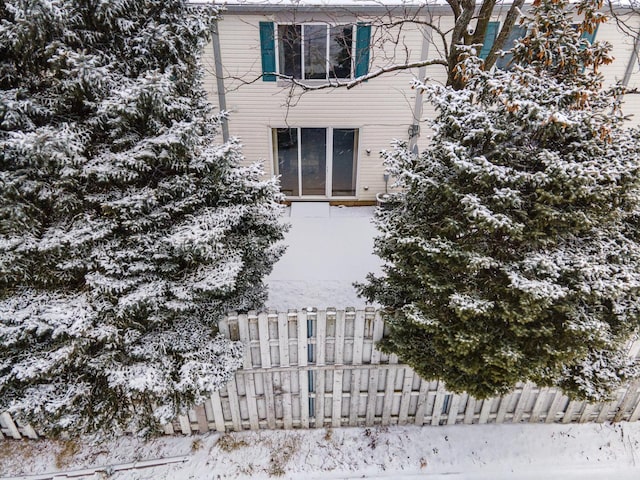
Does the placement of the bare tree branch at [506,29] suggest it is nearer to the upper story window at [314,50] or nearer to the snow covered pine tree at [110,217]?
the upper story window at [314,50]

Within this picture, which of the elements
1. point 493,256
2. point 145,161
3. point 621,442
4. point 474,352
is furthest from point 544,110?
point 621,442

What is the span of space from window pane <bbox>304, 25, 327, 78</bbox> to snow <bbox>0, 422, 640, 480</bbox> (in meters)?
7.79

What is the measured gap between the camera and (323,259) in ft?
25.9

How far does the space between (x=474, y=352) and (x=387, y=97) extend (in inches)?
287

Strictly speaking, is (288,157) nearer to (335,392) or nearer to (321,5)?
(321,5)

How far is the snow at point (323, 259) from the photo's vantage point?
675 cm

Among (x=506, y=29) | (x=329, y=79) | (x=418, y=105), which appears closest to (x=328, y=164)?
(x=329, y=79)

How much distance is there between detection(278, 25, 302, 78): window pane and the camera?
334 inches

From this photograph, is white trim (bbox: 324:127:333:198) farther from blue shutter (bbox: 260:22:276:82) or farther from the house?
blue shutter (bbox: 260:22:276:82)

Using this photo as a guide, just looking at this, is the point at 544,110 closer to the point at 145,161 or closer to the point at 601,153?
the point at 601,153

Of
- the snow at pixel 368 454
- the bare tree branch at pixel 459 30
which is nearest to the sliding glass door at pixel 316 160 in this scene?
the bare tree branch at pixel 459 30

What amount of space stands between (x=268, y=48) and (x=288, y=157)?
267 centimetres

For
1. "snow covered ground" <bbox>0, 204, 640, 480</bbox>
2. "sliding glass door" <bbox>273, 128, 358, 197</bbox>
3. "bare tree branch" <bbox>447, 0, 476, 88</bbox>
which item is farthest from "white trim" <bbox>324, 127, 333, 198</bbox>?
"snow covered ground" <bbox>0, 204, 640, 480</bbox>

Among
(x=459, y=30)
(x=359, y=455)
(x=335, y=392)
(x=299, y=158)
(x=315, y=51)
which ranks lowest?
(x=359, y=455)
